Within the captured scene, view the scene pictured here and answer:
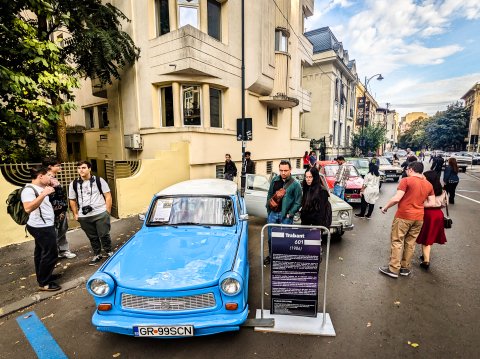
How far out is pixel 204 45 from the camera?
32.2 ft

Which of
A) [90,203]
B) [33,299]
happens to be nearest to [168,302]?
[33,299]

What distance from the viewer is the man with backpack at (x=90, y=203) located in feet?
15.5

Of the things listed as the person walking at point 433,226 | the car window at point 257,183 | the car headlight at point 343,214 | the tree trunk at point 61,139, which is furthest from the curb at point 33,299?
the tree trunk at point 61,139

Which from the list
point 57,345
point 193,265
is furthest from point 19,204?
point 193,265

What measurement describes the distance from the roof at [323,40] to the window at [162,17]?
66.0 feet

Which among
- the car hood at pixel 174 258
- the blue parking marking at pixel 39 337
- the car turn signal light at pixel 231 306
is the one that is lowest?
the blue parking marking at pixel 39 337

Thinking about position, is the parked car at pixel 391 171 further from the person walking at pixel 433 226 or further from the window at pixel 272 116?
the person walking at pixel 433 226

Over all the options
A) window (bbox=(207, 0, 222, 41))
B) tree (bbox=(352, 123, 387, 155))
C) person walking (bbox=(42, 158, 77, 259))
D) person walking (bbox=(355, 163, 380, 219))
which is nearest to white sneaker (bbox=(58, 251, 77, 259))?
person walking (bbox=(42, 158, 77, 259))

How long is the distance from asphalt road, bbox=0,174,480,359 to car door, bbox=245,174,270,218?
2378 millimetres

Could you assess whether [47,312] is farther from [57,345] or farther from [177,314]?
[177,314]

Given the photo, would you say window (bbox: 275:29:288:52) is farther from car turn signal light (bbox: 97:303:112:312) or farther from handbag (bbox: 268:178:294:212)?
car turn signal light (bbox: 97:303:112:312)

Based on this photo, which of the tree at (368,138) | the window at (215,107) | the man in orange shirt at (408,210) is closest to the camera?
the man in orange shirt at (408,210)

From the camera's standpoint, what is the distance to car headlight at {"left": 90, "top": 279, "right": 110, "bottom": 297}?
276cm

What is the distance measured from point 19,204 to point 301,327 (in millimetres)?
4649
